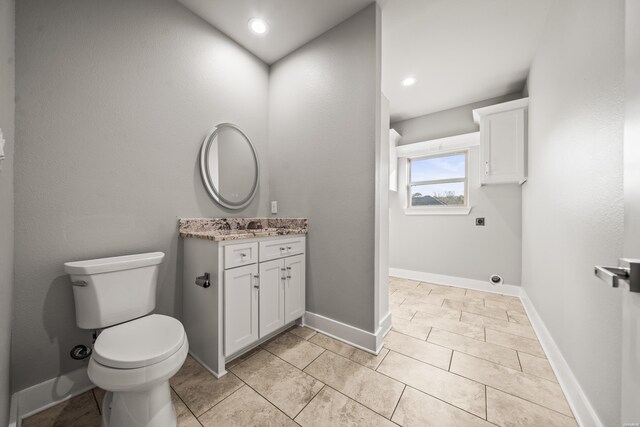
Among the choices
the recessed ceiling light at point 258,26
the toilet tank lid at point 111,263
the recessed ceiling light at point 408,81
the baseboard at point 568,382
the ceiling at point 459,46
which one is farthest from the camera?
the recessed ceiling light at point 408,81

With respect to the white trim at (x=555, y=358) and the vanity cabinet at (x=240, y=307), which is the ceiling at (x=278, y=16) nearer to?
the vanity cabinet at (x=240, y=307)

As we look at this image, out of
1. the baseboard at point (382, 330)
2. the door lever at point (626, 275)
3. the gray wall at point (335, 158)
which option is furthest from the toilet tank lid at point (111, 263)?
the door lever at point (626, 275)

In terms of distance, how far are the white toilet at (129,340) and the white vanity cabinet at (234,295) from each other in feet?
0.87

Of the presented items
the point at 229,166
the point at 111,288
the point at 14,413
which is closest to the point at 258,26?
the point at 229,166

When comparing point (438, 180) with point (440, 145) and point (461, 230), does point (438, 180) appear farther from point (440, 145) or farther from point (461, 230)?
point (461, 230)

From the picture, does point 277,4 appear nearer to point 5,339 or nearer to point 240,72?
point 240,72

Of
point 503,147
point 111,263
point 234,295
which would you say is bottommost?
point 234,295

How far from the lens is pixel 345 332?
189 cm

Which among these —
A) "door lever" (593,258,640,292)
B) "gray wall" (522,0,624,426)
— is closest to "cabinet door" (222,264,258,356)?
"door lever" (593,258,640,292)

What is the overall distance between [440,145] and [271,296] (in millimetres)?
3172

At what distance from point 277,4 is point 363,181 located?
1521 millimetres

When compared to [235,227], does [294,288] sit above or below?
below

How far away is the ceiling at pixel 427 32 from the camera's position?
1.81 metres

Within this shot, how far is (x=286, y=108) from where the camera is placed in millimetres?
2320
